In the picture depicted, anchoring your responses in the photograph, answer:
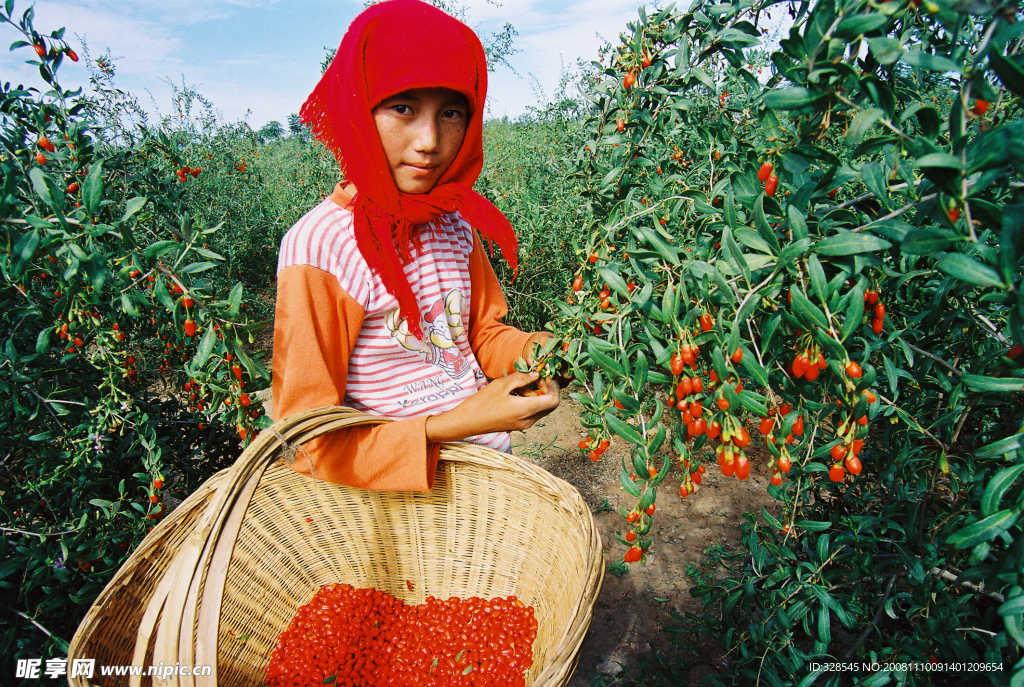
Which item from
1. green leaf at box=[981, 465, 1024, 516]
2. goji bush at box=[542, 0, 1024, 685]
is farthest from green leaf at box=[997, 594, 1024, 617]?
green leaf at box=[981, 465, 1024, 516]

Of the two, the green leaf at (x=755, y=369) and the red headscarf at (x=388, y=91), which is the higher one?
the red headscarf at (x=388, y=91)

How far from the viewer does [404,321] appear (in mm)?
1490

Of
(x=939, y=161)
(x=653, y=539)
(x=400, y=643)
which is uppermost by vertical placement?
(x=939, y=161)

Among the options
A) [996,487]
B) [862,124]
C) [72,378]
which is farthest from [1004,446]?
[72,378]

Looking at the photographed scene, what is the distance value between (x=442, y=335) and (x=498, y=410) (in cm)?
39

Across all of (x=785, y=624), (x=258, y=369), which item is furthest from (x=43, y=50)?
(x=785, y=624)

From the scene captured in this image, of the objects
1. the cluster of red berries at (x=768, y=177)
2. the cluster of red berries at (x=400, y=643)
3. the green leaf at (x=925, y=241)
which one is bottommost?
the cluster of red berries at (x=400, y=643)

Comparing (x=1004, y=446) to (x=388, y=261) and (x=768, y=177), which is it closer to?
(x=768, y=177)

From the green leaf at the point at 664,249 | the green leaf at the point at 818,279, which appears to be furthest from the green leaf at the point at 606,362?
the green leaf at the point at 818,279

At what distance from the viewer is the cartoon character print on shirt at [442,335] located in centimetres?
150

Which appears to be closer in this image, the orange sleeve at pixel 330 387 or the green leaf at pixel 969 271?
the green leaf at pixel 969 271

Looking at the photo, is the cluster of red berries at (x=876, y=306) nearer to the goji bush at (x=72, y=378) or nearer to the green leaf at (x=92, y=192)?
the goji bush at (x=72, y=378)

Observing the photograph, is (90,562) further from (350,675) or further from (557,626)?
(557,626)

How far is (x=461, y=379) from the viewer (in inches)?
64.9
